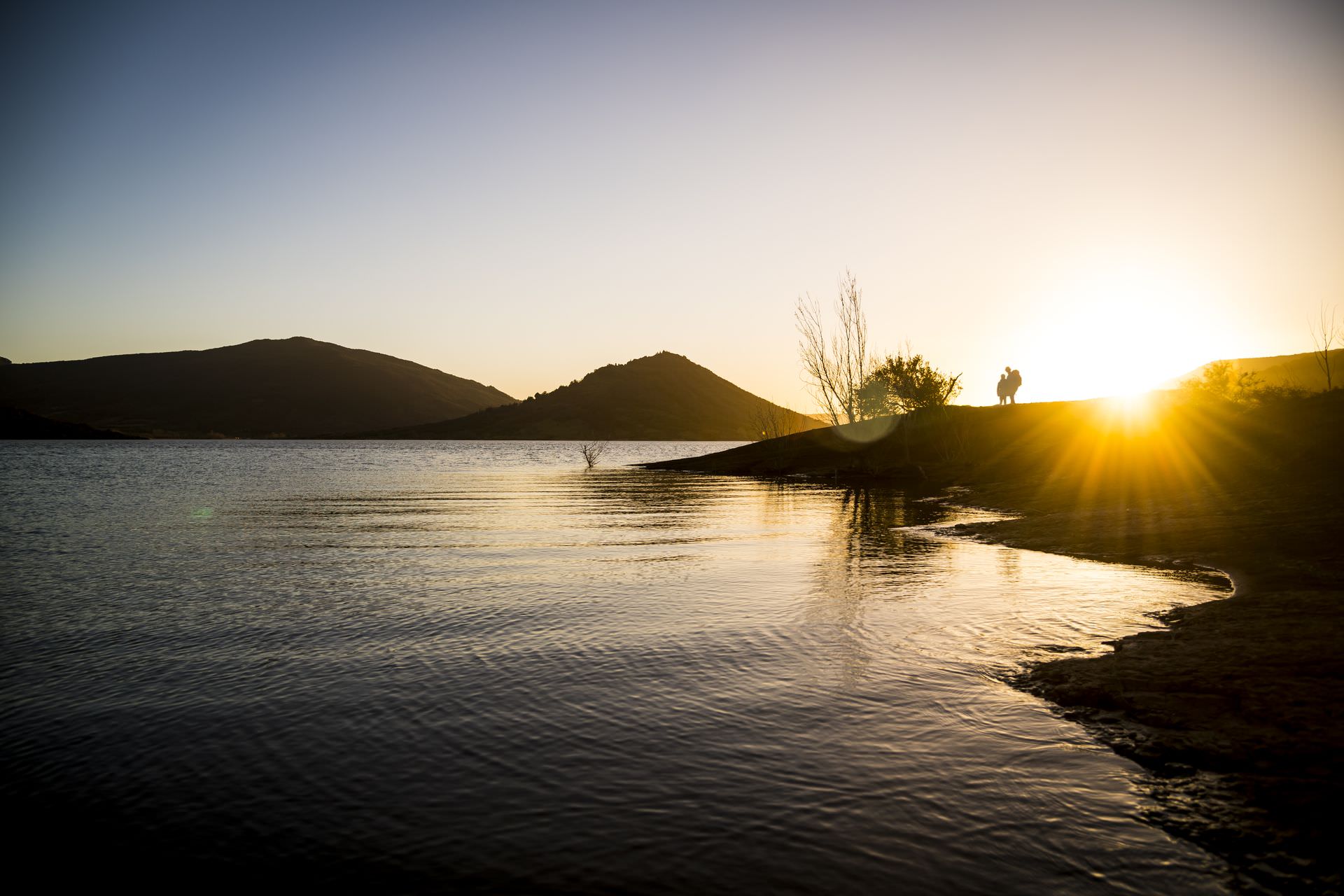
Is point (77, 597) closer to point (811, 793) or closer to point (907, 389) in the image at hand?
point (811, 793)

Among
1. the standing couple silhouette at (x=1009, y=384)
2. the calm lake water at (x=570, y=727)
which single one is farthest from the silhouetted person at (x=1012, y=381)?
the calm lake water at (x=570, y=727)

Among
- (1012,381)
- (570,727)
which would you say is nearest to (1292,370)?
(1012,381)

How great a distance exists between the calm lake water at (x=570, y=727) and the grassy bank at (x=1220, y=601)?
71 centimetres

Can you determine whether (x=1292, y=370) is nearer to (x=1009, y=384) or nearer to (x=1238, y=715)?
(x=1009, y=384)

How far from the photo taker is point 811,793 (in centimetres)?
642

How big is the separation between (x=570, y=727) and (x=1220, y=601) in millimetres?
11675

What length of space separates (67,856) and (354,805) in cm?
200

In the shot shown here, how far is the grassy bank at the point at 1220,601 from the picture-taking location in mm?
6336

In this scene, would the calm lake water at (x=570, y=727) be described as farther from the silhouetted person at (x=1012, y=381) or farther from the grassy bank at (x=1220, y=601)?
the silhouetted person at (x=1012, y=381)

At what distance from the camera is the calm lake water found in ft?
17.9

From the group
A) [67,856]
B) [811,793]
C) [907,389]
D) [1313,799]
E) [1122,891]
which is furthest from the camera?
[907,389]

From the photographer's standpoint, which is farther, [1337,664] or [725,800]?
[1337,664]

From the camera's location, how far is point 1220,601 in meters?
12.6

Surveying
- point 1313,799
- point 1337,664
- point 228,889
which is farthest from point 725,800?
point 1337,664
